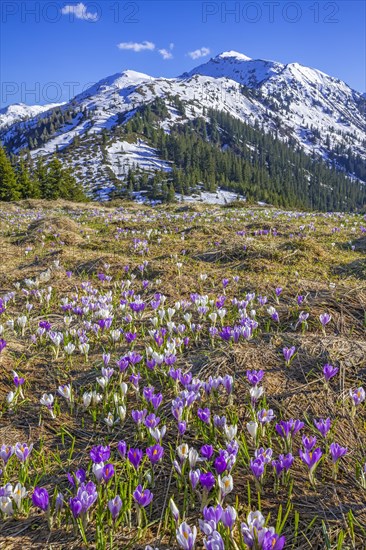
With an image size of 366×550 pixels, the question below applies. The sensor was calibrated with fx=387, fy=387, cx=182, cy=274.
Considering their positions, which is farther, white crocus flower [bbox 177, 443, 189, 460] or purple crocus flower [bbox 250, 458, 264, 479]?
white crocus flower [bbox 177, 443, 189, 460]

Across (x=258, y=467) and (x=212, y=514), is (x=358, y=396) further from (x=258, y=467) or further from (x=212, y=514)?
(x=212, y=514)

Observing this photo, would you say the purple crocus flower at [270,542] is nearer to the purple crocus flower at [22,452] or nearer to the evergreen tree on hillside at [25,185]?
the purple crocus flower at [22,452]

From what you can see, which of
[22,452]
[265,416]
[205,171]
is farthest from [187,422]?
[205,171]

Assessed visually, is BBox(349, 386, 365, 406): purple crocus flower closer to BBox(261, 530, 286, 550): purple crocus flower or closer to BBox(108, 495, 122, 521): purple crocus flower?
BBox(261, 530, 286, 550): purple crocus flower

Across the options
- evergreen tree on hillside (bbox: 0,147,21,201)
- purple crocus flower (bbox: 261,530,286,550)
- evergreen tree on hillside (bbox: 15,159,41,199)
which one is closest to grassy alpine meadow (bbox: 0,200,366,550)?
purple crocus flower (bbox: 261,530,286,550)

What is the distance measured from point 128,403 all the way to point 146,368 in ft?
1.39

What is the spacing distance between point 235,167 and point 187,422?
12514 centimetres

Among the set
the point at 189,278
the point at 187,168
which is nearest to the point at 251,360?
the point at 189,278

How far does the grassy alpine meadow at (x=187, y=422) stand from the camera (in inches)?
65.3

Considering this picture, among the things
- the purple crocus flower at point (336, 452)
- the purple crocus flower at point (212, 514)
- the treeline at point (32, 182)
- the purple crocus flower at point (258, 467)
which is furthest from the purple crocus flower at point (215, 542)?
the treeline at point (32, 182)

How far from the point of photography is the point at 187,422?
2445 millimetres

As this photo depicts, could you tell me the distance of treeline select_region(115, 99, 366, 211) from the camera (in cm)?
10156

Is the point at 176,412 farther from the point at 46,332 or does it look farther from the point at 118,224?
the point at 118,224

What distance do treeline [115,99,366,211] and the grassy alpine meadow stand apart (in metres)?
80.6
